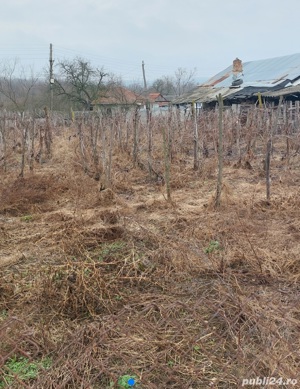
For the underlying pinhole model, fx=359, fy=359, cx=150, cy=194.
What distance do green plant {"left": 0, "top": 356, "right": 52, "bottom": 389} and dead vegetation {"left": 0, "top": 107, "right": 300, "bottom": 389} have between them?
0.02m

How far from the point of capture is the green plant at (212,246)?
3960 mm

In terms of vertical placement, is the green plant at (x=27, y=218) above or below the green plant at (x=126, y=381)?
above

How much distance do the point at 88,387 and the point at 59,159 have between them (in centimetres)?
953

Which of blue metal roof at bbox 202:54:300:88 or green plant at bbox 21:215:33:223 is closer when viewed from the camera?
green plant at bbox 21:215:33:223

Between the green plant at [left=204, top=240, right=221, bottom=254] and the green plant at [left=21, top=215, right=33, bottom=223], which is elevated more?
the green plant at [left=21, top=215, right=33, bottom=223]

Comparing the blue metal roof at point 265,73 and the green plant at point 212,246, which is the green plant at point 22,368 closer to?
the green plant at point 212,246

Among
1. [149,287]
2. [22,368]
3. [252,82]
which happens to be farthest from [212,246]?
[252,82]

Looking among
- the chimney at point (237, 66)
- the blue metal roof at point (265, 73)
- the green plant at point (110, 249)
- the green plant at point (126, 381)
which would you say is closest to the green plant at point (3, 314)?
the green plant at point (110, 249)

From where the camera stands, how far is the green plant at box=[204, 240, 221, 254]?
396 centimetres

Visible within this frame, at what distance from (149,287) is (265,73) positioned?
70.8 feet

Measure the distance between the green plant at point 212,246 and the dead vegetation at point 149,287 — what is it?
2cm

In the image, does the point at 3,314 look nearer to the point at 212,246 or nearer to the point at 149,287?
the point at 149,287

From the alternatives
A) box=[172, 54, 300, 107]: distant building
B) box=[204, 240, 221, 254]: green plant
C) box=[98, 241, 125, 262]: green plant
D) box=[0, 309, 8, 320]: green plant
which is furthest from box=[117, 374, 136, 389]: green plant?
box=[172, 54, 300, 107]: distant building

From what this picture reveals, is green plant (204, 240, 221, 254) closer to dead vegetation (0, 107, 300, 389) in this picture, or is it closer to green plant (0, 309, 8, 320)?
dead vegetation (0, 107, 300, 389)
